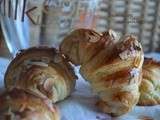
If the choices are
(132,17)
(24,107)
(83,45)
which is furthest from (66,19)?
(24,107)

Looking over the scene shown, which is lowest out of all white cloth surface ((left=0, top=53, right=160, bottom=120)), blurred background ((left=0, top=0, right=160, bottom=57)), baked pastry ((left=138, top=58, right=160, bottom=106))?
white cloth surface ((left=0, top=53, right=160, bottom=120))

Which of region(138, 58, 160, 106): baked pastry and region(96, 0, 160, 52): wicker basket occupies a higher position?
region(96, 0, 160, 52): wicker basket

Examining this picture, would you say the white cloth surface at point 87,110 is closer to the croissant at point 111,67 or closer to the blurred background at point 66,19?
the croissant at point 111,67

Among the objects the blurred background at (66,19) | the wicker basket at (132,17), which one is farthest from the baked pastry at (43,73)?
the wicker basket at (132,17)

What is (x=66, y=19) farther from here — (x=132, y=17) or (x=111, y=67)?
(x=111, y=67)

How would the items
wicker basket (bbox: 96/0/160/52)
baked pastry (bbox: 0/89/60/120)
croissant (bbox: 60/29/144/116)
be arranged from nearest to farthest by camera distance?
baked pastry (bbox: 0/89/60/120)
croissant (bbox: 60/29/144/116)
wicker basket (bbox: 96/0/160/52)

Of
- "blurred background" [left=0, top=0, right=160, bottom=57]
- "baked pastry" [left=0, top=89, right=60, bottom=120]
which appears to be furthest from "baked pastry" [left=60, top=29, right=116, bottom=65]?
"blurred background" [left=0, top=0, right=160, bottom=57]

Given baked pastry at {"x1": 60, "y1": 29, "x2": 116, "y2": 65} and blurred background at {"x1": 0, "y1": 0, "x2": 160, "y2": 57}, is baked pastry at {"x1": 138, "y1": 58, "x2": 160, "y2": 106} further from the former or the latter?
blurred background at {"x1": 0, "y1": 0, "x2": 160, "y2": 57}

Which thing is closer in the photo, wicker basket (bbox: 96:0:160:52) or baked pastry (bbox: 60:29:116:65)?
baked pastry (bbox: 60:29:116:65)
